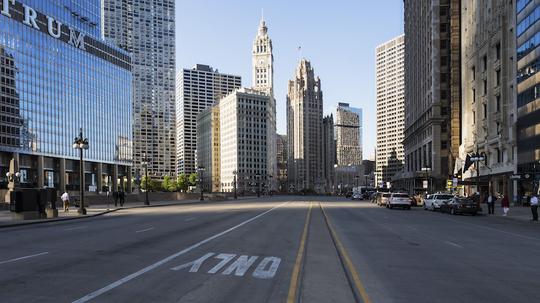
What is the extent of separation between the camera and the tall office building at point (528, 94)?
166ft

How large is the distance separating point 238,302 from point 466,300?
3713 mm

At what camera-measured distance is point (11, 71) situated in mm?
106312

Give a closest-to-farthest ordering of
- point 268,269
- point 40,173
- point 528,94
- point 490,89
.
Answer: point 268,269 → point 528,94 → point 490,89 → point 40,173

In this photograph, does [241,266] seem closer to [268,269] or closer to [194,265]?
[268,269]

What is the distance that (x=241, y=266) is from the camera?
11648mm

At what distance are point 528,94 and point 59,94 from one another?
104 m

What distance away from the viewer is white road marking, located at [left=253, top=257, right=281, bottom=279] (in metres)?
10.5

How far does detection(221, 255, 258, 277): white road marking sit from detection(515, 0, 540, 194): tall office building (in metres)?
45.9

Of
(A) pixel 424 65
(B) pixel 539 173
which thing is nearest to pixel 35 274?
(B) pixel 539 173

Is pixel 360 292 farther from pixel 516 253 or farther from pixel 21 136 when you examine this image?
pixel 21 136

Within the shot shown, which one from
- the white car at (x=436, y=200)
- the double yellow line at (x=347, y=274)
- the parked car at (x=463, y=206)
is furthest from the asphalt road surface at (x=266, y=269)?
the white car at (x=436, y=200)

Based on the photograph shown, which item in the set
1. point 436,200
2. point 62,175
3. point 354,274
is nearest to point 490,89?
point 436,200

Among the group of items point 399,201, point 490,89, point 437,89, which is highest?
point 437,89

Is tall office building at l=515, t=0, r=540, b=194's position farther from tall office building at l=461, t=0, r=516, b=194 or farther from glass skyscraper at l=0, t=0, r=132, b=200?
glass skyscraper at l=0, t=0, r=132, b=200
